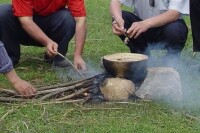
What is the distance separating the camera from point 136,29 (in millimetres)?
3959

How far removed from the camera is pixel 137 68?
11.5 ft

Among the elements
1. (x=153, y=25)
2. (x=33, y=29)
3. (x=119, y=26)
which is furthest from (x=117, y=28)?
(x=33, y=29)

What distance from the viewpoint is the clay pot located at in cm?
348

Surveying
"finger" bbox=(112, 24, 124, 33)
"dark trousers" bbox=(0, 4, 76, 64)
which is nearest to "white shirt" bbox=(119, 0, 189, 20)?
"finger" bbox=(112, 24, 124, 33)

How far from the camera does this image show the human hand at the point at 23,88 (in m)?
3.47

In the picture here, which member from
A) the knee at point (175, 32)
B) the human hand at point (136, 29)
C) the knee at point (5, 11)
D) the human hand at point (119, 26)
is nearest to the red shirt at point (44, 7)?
the knee at point (5, 11)

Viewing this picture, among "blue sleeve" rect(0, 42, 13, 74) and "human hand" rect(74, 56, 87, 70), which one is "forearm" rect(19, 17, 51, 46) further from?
"blue sleeve" rect(0, 42, 13, 74)

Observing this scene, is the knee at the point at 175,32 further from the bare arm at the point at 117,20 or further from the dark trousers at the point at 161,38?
the bare arm at the point at 117,20

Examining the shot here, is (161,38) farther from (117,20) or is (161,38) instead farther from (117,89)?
(117,89)

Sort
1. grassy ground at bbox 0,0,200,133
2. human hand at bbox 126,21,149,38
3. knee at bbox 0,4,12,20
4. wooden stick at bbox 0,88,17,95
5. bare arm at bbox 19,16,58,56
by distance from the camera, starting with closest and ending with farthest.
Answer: grassy ground at bbox 0,0,200,133 → wooden stick at bbox 0,88,17,95 → human hand at bbox 126,21,149,38 → bare arm at bbox 19,16,58,56 → knee at bbox 0,4,12,20

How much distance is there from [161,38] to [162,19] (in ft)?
0.93

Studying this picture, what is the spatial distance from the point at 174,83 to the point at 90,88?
0.63 meters

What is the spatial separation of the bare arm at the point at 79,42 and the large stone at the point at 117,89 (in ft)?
2.10

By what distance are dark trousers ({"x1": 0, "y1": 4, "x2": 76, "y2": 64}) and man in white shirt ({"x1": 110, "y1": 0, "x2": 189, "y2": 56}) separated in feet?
1.58
